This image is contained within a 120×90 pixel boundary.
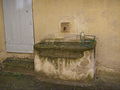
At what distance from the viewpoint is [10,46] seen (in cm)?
525

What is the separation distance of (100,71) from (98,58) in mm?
352

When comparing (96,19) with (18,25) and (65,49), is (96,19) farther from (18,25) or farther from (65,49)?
(18,25)

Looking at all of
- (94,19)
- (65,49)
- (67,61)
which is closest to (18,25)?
(65,49)

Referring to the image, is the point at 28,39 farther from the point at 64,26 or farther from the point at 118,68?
the point at 118,68

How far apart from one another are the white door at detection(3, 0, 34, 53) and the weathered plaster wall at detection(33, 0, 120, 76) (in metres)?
0.49

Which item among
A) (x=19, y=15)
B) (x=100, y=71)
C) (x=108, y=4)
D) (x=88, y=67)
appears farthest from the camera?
(x=19, y=15)

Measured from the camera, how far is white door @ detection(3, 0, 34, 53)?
16.0 feet

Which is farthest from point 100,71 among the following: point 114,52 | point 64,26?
point 64,26

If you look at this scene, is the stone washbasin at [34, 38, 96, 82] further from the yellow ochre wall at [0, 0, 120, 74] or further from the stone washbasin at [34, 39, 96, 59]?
the yellow ochre wall at [0, 0, 120, 74]

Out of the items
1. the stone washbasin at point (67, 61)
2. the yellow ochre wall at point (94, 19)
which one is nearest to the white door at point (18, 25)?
the yellow ochre wall at point (94, 19)

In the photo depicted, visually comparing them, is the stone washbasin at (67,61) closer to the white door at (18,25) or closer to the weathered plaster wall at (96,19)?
the weathered plaster wall at (96,19)

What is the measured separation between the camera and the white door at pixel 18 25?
16.0 ft

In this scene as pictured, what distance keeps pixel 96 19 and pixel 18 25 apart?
7.72 feet

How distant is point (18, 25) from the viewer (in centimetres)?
504
